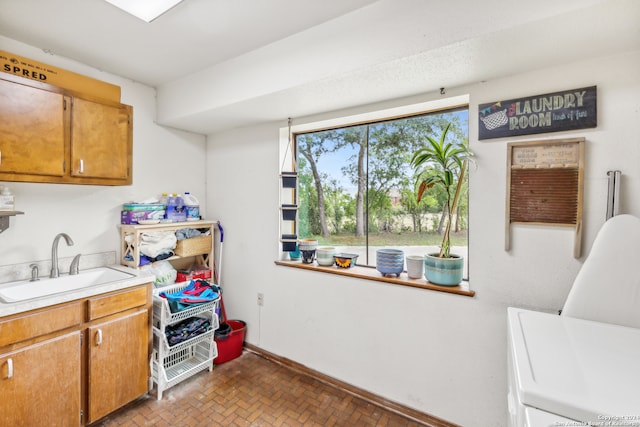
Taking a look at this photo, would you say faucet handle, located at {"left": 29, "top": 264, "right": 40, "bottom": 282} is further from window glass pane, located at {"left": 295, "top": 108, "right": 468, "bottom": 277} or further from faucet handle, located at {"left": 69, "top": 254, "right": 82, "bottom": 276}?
window glass pane, located at {"left": 295, "top": 108, "right": 468, "bottom": 277}

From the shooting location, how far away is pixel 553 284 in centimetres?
150

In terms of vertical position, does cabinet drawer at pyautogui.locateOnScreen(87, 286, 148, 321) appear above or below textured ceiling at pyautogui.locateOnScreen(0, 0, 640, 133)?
below

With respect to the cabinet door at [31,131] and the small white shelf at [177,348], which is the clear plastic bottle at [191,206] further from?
the cabinet door at [31,131]

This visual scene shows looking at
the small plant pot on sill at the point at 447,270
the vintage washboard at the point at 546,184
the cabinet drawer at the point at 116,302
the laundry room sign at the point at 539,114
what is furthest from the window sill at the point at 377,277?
the cabinet drawer at the point at 116,302

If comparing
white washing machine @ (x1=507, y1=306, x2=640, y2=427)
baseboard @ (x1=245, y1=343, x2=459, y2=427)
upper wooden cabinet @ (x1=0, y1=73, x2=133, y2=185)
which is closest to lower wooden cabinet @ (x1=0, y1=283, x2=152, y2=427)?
upper wooden cabinet @ (x1=0, y1=73, x2=133, y2=185)

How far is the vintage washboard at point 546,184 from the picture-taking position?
144cm

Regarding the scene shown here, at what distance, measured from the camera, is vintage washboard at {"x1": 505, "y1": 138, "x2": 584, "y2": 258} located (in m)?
1.44

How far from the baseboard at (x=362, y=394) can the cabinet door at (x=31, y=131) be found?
2091 millimetres

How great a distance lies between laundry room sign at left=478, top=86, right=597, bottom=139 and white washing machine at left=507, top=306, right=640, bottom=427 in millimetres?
963

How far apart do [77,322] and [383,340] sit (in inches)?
74.4

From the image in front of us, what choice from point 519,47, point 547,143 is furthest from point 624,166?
point 519,47

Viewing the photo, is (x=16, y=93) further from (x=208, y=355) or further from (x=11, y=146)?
(x=208, y=355)

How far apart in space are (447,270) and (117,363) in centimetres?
216

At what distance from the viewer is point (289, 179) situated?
2.50 m
